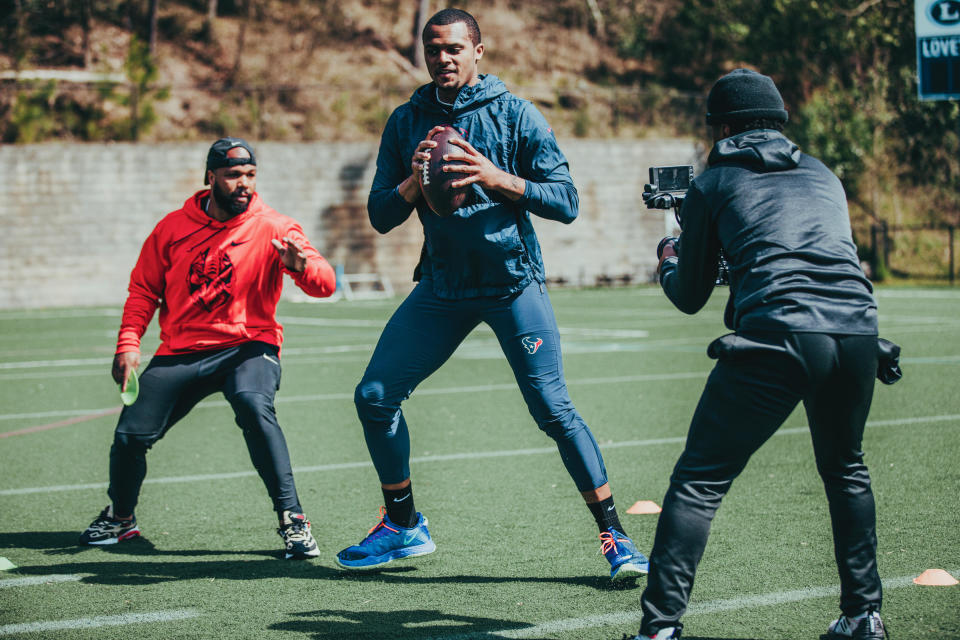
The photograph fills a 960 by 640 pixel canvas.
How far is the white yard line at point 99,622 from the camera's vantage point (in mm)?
4195

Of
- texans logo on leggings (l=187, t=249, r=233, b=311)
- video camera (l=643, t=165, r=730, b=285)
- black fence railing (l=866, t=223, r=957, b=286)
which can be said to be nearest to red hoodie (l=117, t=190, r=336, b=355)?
texans logo on leggings (l=187, t=249, r=233, b=311)

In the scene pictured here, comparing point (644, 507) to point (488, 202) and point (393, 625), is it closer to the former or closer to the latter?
point (488, 202)

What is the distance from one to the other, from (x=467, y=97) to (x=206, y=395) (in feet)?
6.31

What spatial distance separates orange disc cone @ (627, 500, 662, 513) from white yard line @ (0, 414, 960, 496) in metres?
1.77

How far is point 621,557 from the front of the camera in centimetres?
461

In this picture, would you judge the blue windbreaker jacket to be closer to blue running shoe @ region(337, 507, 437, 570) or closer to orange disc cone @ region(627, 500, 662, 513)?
blue running shoe @ region(337, 507, 437, 570)

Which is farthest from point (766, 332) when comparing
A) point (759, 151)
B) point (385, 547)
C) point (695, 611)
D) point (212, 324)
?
point (212, 324)

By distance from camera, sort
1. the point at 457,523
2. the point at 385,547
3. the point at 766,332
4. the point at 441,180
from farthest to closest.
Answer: the point at 457,523 → the point at 385,547 → the point at 441,180 → the point at 766,332

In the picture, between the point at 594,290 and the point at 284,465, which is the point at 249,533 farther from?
the point at 594,290

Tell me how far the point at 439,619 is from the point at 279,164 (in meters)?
29.2

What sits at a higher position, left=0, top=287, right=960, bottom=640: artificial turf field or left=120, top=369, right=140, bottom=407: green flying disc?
left=120, top=369, right=140, bottom=407: green flying disc

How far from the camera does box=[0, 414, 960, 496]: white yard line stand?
697cm

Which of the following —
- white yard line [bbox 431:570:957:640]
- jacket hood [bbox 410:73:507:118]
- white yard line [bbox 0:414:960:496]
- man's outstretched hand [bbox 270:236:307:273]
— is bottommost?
white yard line [bbox 0:414:960:496]

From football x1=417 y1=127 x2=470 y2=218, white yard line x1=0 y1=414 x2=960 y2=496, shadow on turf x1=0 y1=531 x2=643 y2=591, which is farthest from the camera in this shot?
white yard line x1=0 y1=414 x2=960 y2=496
